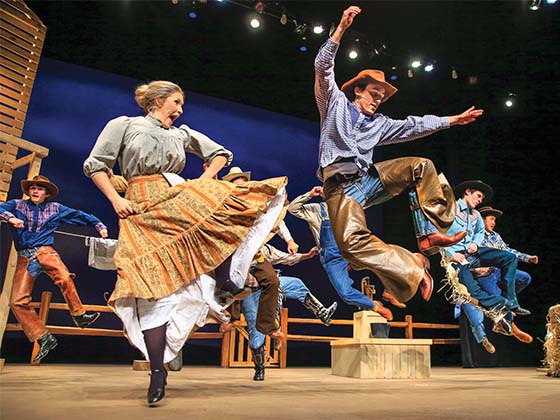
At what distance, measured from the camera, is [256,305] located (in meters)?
4.47

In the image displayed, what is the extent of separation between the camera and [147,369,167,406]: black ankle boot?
214 cm

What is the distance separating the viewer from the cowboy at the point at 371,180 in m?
2.88

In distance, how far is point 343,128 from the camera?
313 centimetres

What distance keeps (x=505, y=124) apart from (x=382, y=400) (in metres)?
6.03

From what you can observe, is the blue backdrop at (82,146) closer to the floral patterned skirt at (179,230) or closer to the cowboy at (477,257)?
the cowboy at (477,257)

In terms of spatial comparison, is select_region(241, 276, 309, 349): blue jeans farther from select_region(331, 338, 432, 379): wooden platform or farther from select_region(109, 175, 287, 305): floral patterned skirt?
select_region(109, 175, 287, 305): floral patterned skirt

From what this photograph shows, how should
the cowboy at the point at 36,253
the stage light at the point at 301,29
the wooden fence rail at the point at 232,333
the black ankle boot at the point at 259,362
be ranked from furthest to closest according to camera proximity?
the stage light at the point at 301,29 < the wooden fence rail at the point at 232,333 < the cowboy at the point at 36,253 < the black ankle boot at the point at 259,362

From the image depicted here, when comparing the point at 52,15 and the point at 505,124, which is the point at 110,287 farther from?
the point at 505,124

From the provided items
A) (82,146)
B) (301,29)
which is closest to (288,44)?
(301,29)

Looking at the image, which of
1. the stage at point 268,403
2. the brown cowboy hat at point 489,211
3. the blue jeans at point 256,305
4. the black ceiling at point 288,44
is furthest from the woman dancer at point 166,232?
the black ceiling at point 288,44

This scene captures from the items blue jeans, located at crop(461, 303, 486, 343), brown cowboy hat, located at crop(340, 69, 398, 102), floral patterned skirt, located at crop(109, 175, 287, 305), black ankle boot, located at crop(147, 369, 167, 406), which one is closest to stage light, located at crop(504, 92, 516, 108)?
blue jeans, located at crop(461, 303, 486, 343)

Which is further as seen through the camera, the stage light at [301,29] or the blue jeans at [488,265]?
the stage light at [301,29]

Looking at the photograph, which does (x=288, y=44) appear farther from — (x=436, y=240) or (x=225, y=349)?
(x=436, y=240)

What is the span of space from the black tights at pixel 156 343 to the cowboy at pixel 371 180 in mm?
1098
